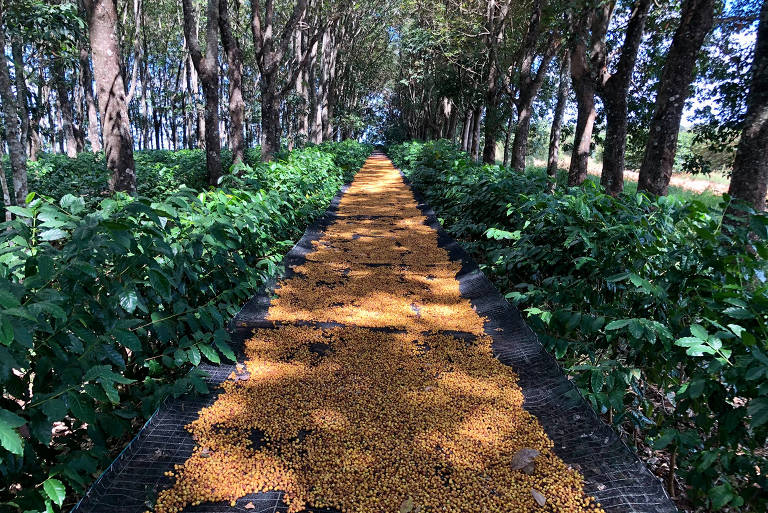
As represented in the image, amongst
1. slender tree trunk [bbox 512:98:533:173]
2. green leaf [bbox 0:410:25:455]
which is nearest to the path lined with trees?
green leaf [bbox 0:410:25:455]

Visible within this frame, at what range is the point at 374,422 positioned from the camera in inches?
86.2

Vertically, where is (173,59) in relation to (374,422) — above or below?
above

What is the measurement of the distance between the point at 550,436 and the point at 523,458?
0.83 ft

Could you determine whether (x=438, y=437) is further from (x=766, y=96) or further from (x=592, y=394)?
A: (x=766, y=96)

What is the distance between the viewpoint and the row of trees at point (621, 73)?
14.4 feet

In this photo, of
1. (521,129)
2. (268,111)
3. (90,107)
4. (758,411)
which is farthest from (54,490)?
(90,107)

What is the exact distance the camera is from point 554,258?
9.91 ft

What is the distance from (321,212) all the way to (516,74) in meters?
9.55

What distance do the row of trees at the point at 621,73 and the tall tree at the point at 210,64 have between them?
6.13 meters

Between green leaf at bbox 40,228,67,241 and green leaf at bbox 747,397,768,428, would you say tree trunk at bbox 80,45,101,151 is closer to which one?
green leaf at bbox 40,228,67,241

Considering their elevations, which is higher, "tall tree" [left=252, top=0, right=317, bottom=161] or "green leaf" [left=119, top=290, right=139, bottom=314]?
"tall tree" [left=252, top=0, right=317, bottom=161]

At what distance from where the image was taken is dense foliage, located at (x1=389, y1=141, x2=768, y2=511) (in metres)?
1.43

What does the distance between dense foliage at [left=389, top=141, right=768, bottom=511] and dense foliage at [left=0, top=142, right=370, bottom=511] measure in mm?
2122

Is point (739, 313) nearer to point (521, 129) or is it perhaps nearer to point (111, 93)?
point (111, 93)
